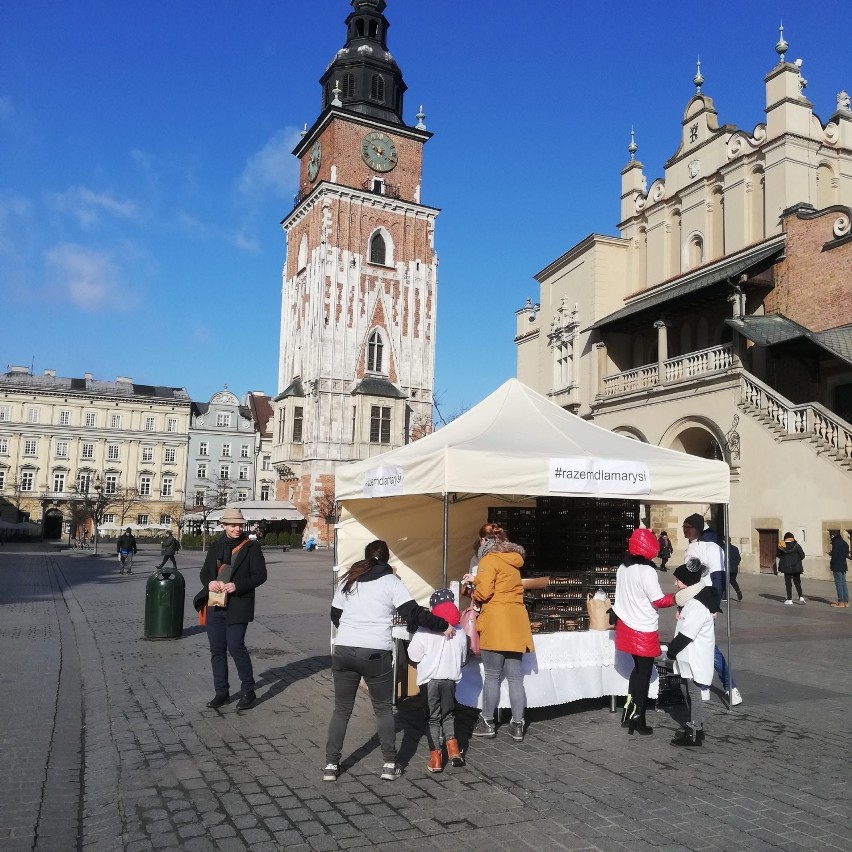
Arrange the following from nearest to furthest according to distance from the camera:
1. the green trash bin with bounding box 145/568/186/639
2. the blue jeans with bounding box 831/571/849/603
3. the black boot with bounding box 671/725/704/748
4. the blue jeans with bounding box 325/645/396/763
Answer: the blue jeans with bounding box 325/645/396/763 < the black boot with bounding box 671/725/704/748 < the green trash bin with bounding box 145/568/186/639 < the blue jeans with bounding box 831/571/849/603

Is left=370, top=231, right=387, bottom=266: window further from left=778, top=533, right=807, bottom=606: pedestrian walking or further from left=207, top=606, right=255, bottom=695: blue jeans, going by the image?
left=207, top=606, right=255, bottom=695: blue jeans

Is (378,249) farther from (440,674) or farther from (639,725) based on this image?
(440,674)

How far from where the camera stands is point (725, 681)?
803 cm

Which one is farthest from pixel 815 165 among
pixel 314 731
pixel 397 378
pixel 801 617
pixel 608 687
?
pixel 397 378

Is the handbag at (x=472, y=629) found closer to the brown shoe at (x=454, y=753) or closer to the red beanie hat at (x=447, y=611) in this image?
the red beanie hat at (x=447, y=611)

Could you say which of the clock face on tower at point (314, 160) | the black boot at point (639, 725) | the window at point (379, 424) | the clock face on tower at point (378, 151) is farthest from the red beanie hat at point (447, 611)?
the clock face on tower at point (314, 160)

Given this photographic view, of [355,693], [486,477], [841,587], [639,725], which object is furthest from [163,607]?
[841,587]

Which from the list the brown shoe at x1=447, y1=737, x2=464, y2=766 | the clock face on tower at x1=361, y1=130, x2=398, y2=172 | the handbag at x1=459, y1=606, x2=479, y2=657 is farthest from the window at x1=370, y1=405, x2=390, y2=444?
the brown shoe at x1=447, y1=737, x2=464, y2=766

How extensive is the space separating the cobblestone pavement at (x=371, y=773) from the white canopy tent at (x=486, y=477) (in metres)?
1.89

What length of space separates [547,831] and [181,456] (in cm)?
8224

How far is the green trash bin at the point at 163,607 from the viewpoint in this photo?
38.9ft

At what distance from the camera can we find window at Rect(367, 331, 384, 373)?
185ft

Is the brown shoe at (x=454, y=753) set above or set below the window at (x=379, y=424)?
below

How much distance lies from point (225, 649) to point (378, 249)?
5200 cm
